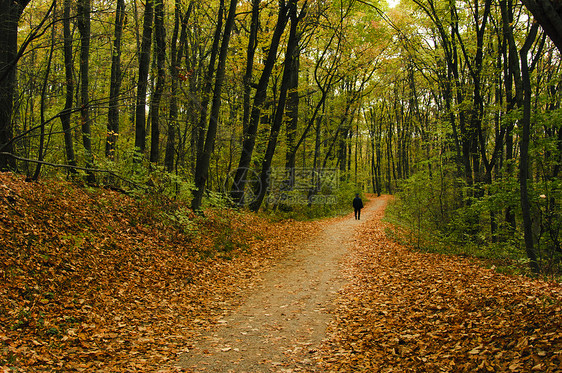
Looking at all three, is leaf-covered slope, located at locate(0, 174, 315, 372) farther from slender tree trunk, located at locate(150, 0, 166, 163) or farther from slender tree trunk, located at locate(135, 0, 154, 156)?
slender tree trunk, located at locate(150, 0, 166, 163)

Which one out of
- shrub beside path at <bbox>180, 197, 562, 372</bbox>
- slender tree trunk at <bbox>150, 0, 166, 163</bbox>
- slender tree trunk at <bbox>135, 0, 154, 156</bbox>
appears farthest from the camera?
slender tree trunk at <bbox>150, 0, 166, 163</bbox>

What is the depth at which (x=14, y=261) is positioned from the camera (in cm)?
522

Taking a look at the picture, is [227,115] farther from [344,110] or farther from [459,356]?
[459,356]

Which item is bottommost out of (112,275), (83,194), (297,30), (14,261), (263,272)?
(263,272)

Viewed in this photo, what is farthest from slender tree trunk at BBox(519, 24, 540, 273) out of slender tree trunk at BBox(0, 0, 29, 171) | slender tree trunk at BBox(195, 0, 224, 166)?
slender tree trunk at BBox(0, 0, 29, 171)

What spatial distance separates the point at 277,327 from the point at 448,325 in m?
2.61

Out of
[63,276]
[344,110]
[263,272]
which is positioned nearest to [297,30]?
[344,110]

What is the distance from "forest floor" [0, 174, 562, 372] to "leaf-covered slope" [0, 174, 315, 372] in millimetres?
27

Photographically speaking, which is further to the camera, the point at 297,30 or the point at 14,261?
the point at 297,30

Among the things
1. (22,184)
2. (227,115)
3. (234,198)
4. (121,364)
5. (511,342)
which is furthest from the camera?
(227,115)

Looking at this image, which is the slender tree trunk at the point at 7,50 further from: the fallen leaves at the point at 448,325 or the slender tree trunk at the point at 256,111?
the slender tree trunk at the point at 256,111

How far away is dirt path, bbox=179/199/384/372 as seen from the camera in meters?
4.53

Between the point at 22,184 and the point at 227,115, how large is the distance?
1678 centimetres

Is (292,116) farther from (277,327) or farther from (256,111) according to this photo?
(277,327)
